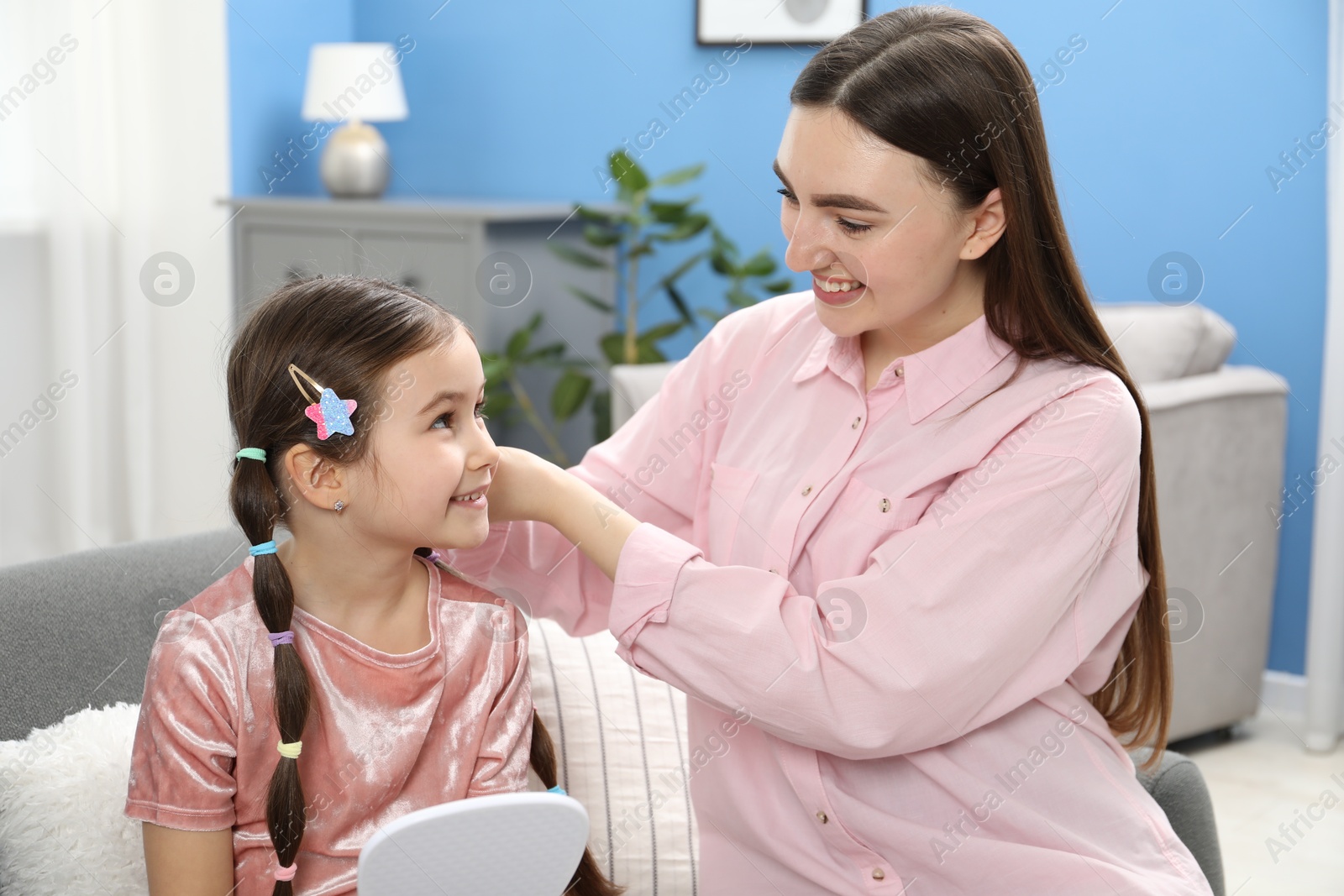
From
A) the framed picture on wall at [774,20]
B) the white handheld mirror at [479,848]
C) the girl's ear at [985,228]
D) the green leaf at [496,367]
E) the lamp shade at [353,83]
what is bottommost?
the green leaf at [496,367]

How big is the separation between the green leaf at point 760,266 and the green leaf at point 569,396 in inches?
20.7

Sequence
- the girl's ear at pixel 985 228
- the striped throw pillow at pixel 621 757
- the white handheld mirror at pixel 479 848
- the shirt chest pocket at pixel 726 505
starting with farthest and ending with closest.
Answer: the striped throw pillow at pixel 621 757 < the shirt chest pocket at pixel 726 505 < the girl's ear at pixel 985 228 < the white handheld mirror at pixel 479 848

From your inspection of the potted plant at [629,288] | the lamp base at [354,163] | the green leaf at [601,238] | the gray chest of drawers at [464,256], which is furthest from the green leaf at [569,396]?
the lamp base at [354,163]

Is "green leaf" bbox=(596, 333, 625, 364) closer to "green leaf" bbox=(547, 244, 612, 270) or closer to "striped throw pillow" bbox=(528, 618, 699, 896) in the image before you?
"green leaf" bbox=(547, 244, 612, 270)

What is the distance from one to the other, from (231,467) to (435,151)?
132 inches

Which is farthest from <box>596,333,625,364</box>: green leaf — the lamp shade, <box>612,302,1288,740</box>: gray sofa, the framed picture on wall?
the lamp shade

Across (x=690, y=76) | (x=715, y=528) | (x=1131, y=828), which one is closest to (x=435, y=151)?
(x=690, y=76)

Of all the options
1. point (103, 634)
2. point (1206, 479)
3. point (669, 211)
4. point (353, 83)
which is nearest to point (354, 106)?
point (353, 83)

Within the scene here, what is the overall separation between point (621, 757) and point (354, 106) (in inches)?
116

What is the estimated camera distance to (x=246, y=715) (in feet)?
3.72

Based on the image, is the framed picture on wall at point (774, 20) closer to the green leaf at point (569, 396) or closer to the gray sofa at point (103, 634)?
the green leaf at point (569, 396)

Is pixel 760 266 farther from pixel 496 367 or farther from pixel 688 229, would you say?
pixel 496 367

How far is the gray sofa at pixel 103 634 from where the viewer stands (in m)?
1.27

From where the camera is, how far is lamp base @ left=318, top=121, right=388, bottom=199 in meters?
3.93
